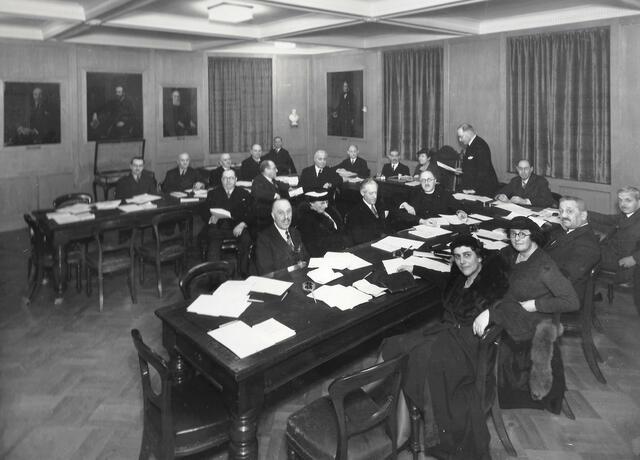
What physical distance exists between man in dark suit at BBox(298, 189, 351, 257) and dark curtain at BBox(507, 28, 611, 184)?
12.8ft

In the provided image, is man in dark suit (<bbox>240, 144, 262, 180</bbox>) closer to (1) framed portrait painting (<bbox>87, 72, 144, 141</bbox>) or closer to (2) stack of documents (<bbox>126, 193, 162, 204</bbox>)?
(1) framed portrait painting (<bbox>87, 72, 144, 141</bbox>)

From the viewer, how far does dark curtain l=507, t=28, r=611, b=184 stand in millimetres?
7781

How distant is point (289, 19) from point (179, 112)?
3.75 metres

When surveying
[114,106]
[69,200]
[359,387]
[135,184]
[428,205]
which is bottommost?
[359,387]

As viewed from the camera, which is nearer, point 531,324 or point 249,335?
point 249,335

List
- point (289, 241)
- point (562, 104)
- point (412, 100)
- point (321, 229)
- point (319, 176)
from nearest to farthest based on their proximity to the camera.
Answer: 1. point (289, 241)
2. point (321, 229)
3. point (562, 104)
4. point (319, 176)
5. point (412, 100)

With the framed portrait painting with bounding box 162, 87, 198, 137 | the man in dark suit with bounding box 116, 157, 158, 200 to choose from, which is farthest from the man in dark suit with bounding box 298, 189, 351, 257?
the framed portrait painting with bounding box 162, 87, 198, 137

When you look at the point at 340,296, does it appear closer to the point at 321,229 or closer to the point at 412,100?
the point at 321,229

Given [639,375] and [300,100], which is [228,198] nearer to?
[639,375]

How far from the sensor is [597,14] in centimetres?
756

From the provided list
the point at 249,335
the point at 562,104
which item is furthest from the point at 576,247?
the point at 562,104

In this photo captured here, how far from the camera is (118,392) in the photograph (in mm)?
3982

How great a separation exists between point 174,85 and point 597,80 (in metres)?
7.76

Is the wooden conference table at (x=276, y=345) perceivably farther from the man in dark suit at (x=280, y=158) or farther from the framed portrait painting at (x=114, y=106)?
the framed portrait painting at (x=114, y=106)
